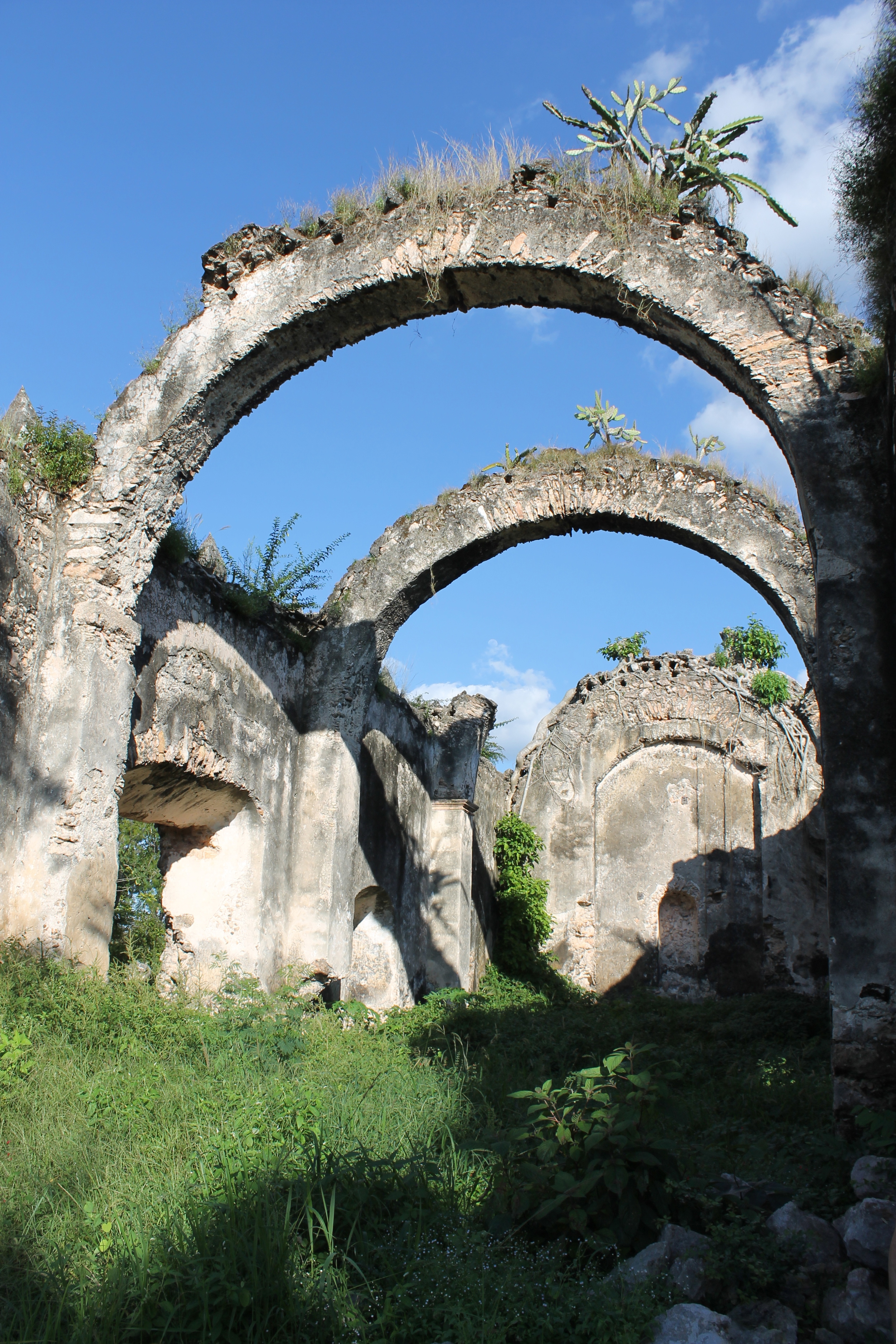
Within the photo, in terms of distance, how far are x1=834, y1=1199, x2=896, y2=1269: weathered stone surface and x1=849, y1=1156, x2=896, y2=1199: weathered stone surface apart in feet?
0.72

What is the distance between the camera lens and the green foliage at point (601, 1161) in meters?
3.15

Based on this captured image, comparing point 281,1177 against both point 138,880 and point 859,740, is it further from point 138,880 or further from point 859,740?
point 138,880

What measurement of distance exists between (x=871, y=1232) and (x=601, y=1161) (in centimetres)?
84

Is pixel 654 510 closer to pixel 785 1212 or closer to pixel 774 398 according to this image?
pixel 774 398

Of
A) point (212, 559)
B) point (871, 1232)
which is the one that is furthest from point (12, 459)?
point (871, 1232)

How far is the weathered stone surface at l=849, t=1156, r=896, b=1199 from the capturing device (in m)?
3.36

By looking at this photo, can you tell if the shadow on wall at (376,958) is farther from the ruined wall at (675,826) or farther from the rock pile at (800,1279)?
the rock pile at (800,1279)

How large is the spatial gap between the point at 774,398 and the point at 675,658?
1062 cm

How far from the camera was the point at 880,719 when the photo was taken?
4715mm

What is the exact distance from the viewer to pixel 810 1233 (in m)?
3.13

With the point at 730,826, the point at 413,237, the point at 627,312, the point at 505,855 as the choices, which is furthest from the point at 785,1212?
the point at 730,826

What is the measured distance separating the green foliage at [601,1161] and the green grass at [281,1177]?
0.35 feet

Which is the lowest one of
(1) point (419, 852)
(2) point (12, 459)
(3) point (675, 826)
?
(1) point (419, 852)

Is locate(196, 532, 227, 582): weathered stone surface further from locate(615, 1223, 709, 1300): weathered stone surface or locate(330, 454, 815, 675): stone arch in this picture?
locate(615, 1223, 709, 1300): weathered stone surface
